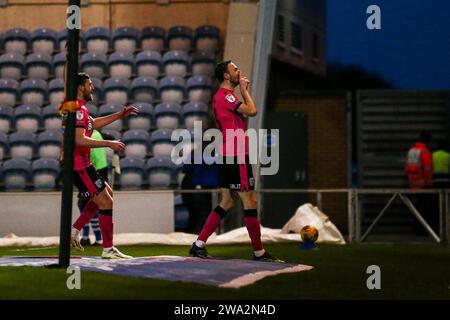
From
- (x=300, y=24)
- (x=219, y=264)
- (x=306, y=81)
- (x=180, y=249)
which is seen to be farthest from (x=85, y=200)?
(x=306, y=81)

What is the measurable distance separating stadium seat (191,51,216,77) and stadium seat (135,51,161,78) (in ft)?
2.44

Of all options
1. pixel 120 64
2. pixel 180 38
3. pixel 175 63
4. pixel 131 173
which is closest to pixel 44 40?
pixel 120 64

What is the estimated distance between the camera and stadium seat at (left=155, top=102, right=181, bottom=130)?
68.4ft

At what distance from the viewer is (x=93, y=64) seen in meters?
22.6

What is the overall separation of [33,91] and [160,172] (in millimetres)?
3952

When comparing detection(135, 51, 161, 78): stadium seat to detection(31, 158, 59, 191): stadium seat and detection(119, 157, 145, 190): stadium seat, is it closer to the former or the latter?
detection(119, 157, 145, 190): stadium seat

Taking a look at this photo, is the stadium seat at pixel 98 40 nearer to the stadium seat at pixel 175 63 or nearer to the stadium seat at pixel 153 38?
the stadium seat at pixel 153 38

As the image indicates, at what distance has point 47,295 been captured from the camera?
8461 mm

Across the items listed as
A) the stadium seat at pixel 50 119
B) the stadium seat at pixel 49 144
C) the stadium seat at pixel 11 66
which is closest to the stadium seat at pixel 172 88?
the stadium seat at pixel 50 119

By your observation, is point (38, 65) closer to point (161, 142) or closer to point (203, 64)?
point (203, 64)

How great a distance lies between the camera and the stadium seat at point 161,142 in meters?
20.2

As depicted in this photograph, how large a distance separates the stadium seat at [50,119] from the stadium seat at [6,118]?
694 millimetres
